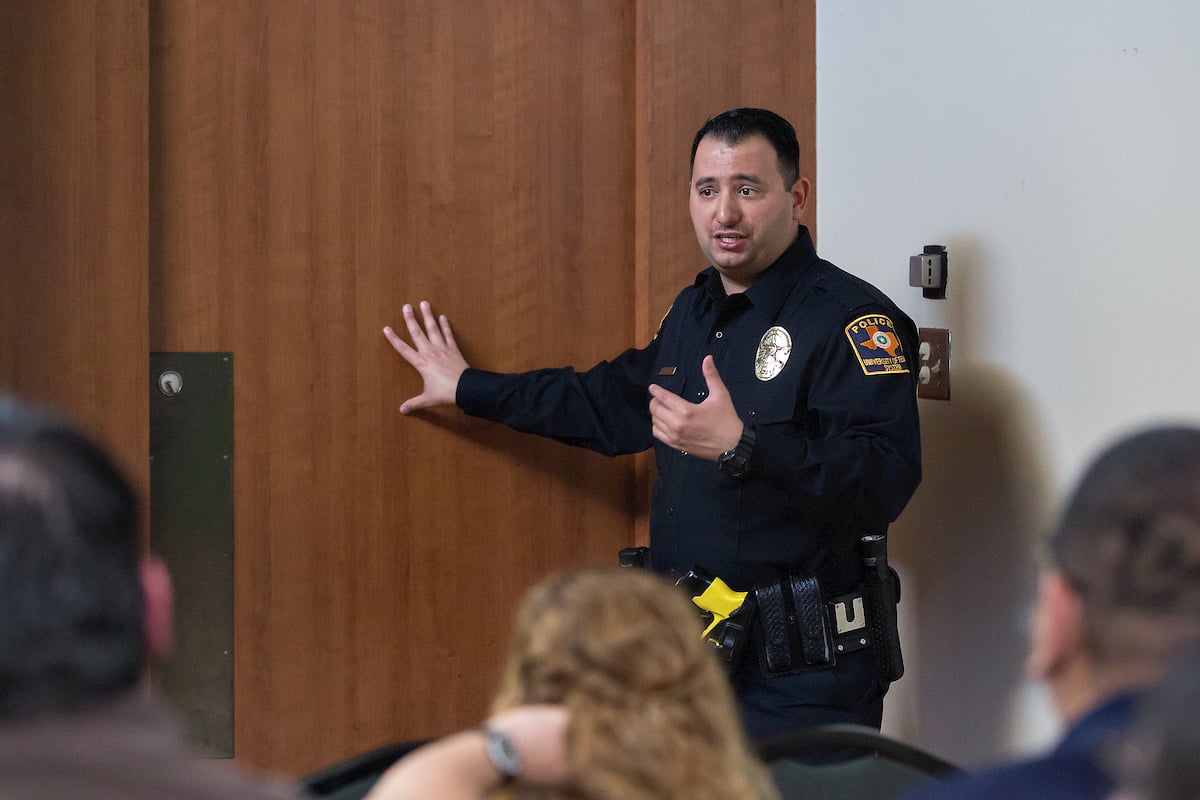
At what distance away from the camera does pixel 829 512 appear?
2.20 metres

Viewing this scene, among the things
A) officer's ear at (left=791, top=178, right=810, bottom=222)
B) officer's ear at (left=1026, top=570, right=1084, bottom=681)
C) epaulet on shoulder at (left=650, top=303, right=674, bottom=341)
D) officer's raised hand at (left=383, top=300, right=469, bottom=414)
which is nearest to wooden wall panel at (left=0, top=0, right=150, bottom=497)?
officer's raised hand at (left=383, top=300, right=469, bottom=414)

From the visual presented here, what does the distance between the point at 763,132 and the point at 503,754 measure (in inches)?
63.4

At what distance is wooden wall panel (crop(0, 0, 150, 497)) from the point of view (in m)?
2.31

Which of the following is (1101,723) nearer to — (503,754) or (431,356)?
(503,754)

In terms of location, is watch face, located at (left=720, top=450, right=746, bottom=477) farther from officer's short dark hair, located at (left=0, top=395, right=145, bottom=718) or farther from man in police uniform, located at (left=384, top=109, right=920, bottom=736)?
officer's short dark hair, located at (left=0, top=395, right=145, bottom=718)

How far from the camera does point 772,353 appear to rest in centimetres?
228

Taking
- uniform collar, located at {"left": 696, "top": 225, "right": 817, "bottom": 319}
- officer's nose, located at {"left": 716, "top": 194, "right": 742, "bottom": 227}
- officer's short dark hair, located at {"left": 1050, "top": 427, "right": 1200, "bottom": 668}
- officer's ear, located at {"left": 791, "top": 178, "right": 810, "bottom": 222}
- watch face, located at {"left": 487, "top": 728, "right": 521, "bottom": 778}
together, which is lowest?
watch face, located at {"left": 487, "top": 728, "right": 521, "bottom": 778}

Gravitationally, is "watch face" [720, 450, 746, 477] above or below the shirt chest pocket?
below

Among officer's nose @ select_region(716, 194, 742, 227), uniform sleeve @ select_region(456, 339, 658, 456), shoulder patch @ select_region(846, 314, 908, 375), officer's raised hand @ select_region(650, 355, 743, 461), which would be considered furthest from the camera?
uniform sleeve @ select_region(456, 339, 658, 456)

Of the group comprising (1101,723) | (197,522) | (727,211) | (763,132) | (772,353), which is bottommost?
(197,522)

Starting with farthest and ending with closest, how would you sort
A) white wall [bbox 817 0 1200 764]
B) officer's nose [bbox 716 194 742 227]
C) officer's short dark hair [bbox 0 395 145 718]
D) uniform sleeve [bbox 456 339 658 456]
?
1. uniform sleeve [bbox 456 339 658 456]
2. officer's nose [bbox 716 194 742 227]
3. white wall [bbox 817 0 1200 764]
4. officer's short dark hair [bbox 0 395 145 718]

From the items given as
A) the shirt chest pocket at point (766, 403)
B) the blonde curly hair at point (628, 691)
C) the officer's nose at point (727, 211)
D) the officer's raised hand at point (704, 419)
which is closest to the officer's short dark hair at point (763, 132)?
the officer's nose at point (727, 211)

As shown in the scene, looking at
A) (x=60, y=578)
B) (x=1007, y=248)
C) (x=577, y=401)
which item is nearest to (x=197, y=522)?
(x=577, y=401)

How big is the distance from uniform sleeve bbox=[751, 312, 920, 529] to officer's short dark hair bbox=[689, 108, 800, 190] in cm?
36
